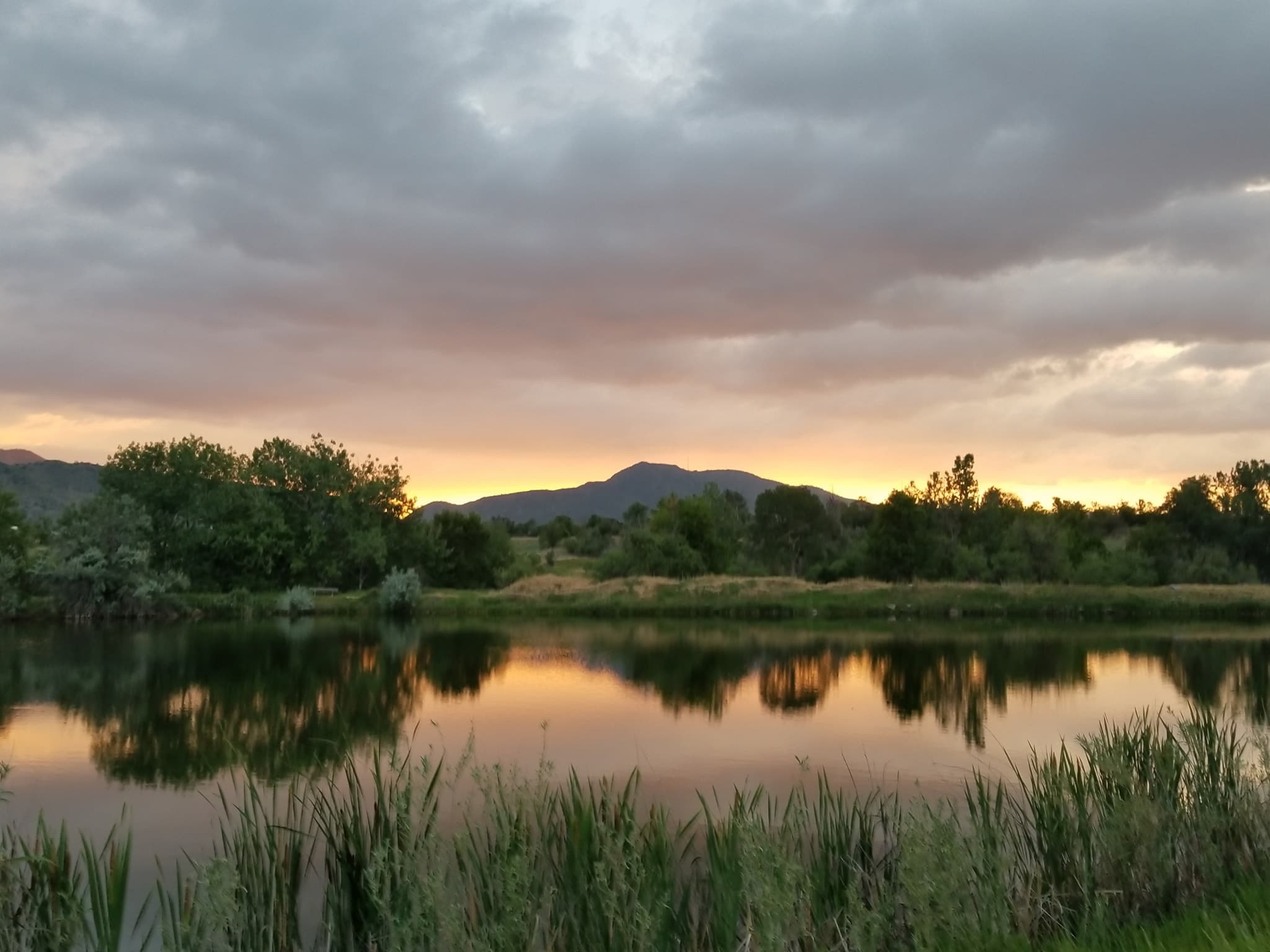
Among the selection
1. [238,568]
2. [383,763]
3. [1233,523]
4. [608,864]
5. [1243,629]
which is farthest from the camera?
[1233,523]

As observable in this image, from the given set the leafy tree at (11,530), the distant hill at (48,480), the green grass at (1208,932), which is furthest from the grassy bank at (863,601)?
the distant hill at (48,480)

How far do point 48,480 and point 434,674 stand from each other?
154 meters

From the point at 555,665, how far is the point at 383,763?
15.7m

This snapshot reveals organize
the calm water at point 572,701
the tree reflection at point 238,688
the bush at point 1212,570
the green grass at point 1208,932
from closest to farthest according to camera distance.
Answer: the green grass at point 1208,932 < the calm water at point 572,701 < the tree reflection at point 238,688 < the bush at point 1212,570

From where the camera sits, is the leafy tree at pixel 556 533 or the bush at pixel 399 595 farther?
the leafy tree at pixel 556 533

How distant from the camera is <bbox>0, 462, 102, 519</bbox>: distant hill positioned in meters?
139

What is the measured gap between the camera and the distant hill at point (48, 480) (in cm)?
13888

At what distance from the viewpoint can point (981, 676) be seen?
91.0 ft

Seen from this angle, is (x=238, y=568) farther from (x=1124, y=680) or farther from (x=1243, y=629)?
(x=1243, y=629)

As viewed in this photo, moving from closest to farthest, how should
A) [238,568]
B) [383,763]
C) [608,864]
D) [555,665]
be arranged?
[608,864]
[383,763]
[555,665]
[238,568]

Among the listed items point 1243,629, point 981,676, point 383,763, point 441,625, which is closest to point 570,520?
point 441,625

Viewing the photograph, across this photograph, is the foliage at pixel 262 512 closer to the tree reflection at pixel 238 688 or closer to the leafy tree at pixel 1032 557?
the tree reflection at pixel 238 688

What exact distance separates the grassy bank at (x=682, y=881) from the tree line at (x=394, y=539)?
39856 mm

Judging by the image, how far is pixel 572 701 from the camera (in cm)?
2308
